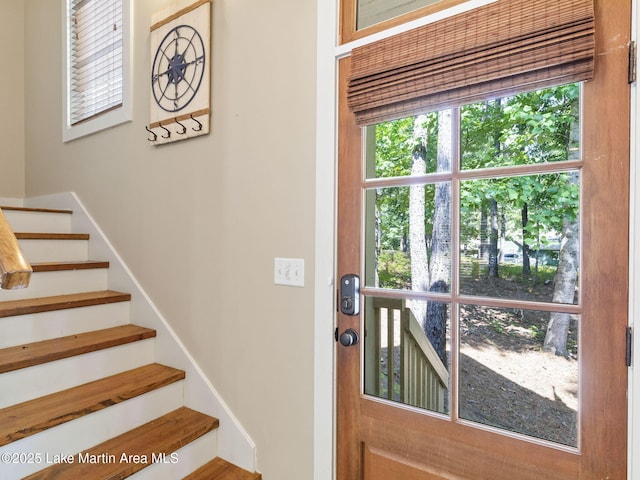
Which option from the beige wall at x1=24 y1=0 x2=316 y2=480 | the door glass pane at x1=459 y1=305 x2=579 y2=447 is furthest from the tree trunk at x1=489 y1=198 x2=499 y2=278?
the beige wall at x1=24 y1=0 x2=316 y2=480

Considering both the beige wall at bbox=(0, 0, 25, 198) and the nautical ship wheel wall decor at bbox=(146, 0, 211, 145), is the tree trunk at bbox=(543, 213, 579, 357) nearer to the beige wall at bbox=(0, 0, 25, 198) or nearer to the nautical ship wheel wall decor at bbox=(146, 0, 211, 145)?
the nautical ship wheel wall decor at bbox=(146, 0, 211, 145)

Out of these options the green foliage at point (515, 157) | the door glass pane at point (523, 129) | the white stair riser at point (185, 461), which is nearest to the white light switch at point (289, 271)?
the green foliage at point (515, 157)

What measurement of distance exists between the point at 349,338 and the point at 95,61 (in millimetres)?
2589

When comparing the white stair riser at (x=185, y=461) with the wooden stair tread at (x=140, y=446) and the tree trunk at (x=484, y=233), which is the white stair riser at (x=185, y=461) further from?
the tree trunk at (x=484, y=233)

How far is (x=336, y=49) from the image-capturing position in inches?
50.3

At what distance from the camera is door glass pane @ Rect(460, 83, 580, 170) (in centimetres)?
93

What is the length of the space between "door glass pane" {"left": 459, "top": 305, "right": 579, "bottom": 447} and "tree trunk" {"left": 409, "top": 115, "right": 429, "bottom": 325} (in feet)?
0.49

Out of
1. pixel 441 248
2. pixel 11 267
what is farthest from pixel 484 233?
pixel 11 267

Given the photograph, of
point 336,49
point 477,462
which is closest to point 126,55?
point 336,49

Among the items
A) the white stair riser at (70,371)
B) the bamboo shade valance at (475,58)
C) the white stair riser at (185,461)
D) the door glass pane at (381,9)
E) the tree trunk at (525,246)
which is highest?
the door glass pane at (381,9)

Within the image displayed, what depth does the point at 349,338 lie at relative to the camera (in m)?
1.24

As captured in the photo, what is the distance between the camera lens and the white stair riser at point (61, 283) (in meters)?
1.76

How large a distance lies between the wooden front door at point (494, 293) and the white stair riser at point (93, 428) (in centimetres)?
94

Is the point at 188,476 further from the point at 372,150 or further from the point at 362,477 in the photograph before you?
the point at 372,150
